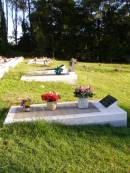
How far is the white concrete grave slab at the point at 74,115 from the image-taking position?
6.18 m

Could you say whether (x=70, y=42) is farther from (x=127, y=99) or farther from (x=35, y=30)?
(x=127, y=99)

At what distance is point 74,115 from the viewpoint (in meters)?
6.31

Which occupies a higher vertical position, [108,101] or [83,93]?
[83,93]

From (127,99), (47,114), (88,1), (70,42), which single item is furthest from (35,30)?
(47,114)

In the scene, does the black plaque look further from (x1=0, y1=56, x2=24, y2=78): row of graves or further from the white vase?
(x1=0, y1=56, x2=24, y2=78): row of graves

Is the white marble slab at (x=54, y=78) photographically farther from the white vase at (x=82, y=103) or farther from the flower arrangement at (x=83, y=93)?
the white vase at (x=82, y=103)

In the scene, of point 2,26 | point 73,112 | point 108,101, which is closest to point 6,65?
point 108,101

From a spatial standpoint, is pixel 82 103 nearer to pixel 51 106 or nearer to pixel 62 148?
pixel 51 106

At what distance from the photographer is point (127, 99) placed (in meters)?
9.06

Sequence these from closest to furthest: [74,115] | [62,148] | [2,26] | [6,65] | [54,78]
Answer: [62,148] < [74,115] < [54,78] < [6,65] < [2,26]

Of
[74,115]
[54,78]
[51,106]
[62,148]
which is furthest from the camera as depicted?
[54,78]

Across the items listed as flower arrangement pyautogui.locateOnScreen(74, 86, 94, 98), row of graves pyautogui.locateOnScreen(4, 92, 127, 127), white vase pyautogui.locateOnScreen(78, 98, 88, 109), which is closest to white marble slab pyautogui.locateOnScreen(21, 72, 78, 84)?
row of graves pyautogui.locateOnScreen(4, 92, 127, 127)

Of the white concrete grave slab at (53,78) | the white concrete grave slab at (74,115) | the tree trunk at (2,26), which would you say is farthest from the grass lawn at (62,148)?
the tree trunk at (2,26)

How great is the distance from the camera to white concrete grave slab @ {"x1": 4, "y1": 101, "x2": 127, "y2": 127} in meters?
6.18
